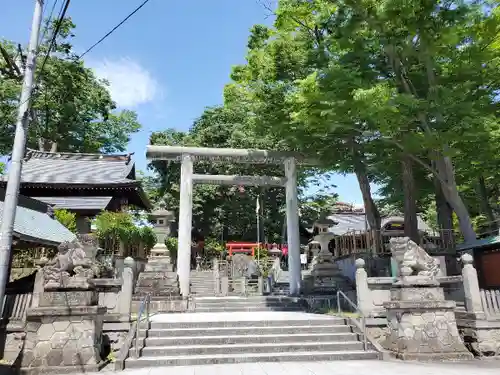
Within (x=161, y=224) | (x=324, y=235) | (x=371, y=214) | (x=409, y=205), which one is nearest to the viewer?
(x=409, y=205)

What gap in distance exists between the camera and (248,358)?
324 inches

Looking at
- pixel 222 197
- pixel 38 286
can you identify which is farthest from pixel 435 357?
pixel 222 197

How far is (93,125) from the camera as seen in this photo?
3781 centimetres

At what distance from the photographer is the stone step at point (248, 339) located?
8774 mm

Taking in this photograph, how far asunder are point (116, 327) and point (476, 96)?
12979 mm

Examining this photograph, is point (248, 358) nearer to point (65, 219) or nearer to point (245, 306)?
point (245, 306)

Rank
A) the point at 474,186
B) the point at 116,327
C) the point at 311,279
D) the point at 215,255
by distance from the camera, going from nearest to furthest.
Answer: the point at 116,327 < the point at 311,279 < the point at 474,186 < the point at 215,255

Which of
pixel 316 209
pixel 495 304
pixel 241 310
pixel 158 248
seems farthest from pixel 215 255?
pixel 495 304

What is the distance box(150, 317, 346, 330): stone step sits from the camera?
31.2ft

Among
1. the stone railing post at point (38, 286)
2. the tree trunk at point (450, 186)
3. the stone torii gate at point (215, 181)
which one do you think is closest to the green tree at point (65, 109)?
the stone torii gate at point (215, 181)

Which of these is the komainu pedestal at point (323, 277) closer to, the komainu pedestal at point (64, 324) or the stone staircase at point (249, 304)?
the stone staircase at point (249, 304)

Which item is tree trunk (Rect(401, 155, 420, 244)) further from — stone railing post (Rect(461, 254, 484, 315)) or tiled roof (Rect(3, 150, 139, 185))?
tiled roof (Rect(3, 150, 139, 185))

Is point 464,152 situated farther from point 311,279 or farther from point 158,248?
point 158,248

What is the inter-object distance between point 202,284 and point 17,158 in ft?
51.7
